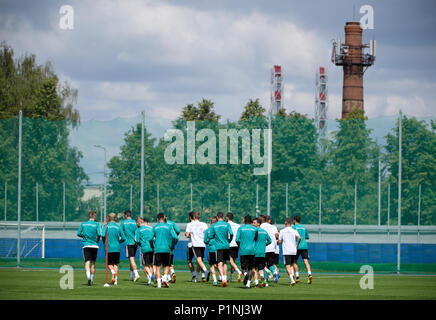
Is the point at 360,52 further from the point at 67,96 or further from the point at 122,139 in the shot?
the point at 122,139

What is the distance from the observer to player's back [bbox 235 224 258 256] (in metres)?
22.9

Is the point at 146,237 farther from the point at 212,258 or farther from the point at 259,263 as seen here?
the point at 259,263

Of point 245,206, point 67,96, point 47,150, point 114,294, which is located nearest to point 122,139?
point 47,150

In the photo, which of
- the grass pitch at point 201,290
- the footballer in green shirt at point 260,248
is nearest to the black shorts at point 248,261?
the footballer in green shirt at point 260,248

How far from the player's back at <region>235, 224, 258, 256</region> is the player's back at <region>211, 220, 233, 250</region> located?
0.71 metres

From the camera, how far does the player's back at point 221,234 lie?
23547 mm

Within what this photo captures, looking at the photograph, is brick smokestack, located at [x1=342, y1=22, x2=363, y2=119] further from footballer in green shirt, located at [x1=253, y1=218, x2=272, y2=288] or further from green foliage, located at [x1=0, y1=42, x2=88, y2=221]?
footballer in green shirt, located at [x1=253, y1=218, x2=272, y2=288]

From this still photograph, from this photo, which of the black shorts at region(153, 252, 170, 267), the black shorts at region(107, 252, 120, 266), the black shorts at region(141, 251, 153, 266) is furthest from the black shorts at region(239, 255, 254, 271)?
the black shorts at region(107, 252, 120, 266)

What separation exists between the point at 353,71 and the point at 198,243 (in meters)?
71.8

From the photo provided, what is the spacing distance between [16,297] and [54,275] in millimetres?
8719

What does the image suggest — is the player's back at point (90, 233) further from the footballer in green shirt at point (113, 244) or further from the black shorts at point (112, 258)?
the black shorts at point (112, 258)

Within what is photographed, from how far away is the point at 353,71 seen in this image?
9344 cm

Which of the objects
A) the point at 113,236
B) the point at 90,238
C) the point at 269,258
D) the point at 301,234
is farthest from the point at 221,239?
the point at 90,238

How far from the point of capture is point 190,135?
59094mm
